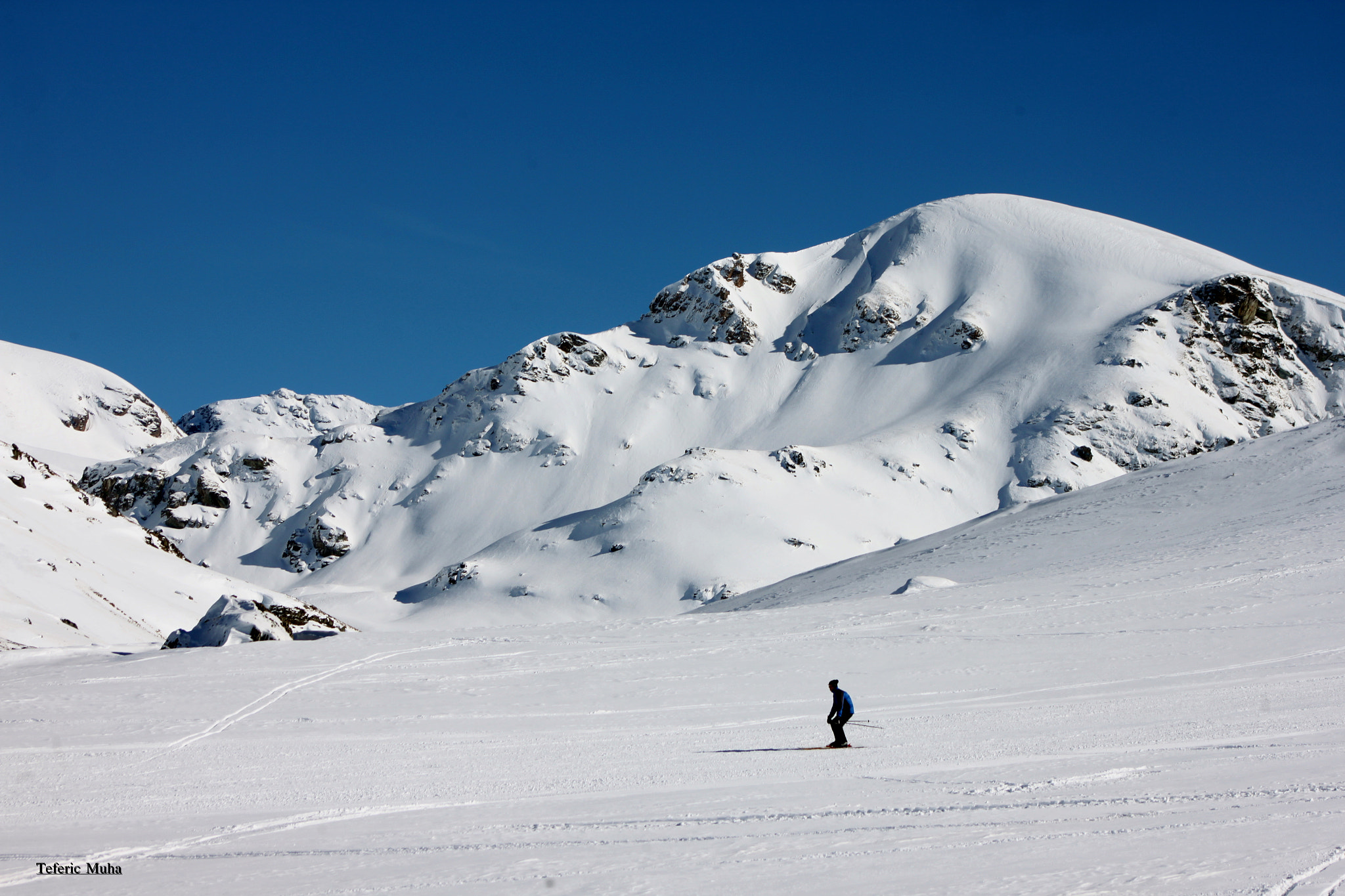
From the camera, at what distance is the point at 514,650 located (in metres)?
26.3

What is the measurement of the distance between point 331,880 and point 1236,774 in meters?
9.09

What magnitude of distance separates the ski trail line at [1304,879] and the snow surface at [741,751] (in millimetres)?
32

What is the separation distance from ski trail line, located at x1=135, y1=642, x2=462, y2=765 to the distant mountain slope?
15275 mm

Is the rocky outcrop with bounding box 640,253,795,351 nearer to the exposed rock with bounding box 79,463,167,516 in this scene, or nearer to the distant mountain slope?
the exposed rock with bounding box 79,463,167,516

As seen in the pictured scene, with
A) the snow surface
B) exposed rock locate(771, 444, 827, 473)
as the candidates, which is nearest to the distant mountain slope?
the snow surface

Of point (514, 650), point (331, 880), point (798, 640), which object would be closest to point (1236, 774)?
point (331, 880)

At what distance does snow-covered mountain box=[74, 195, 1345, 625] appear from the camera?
351ft

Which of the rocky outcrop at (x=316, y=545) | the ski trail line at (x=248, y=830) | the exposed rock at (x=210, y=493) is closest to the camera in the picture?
the ski trail line at (x=248, y=830)

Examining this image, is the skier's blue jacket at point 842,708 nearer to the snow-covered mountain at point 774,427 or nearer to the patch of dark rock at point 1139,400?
the snow-covered mountain at point 774,427

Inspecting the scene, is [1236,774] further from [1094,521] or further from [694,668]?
[1094,521]

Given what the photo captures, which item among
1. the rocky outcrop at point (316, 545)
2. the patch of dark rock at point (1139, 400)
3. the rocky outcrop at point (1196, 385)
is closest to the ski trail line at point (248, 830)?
the rocky outcrop at point (1196, 385)

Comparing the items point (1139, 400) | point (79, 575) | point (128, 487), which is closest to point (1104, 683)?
point (79, 575)

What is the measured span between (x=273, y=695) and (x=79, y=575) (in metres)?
29.4

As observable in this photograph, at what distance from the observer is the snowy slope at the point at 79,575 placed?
38.6 metres
